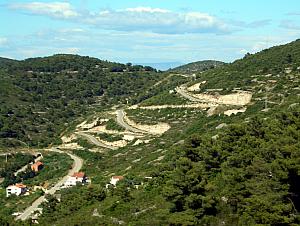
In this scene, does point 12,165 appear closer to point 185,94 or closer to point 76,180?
point 76,180

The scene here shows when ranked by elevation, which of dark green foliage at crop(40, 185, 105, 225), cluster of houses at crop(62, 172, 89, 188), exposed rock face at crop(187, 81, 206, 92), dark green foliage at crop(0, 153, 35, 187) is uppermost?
exposed rock face at crop(187, 81, 206, 92)

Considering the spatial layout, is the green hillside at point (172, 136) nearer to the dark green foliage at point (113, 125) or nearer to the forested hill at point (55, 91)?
the dark green foliage at point (113, 125)

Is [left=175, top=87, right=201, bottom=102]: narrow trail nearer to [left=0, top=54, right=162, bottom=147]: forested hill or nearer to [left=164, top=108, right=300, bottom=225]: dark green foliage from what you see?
[left=0, top=54, right=162, bottom=147]: forested hill

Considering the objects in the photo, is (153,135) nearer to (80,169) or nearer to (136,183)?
(80,169)

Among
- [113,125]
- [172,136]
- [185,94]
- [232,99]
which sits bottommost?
[113,125]

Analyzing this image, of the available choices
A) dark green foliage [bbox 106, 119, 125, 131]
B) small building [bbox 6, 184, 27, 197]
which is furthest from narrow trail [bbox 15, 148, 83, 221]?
dark green foliage [bbox 106, 119, 125, 131]

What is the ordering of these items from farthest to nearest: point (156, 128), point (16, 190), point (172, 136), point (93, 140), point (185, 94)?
point (185, 94) < point (93, 140) < point (156, 128) < point (172, 136) < point (16, 190)

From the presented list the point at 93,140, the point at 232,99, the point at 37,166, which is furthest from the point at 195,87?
the point at 37,166
